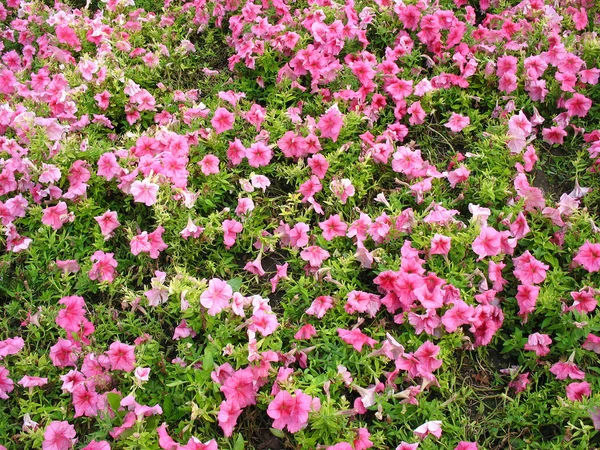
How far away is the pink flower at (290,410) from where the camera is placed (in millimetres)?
2475

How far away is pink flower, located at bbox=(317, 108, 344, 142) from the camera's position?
3.55 m

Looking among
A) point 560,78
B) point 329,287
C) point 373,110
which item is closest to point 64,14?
point 373,110

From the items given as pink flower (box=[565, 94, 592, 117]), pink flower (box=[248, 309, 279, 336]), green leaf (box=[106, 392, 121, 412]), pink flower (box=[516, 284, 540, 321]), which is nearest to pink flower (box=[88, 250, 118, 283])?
green leaf (box=[106, 392, 121, 412])

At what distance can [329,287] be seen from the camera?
3035 millimetres

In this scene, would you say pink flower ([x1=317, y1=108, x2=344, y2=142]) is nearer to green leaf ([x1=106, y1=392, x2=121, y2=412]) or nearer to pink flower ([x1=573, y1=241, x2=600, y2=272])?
pink flower ([x1=573, y1=241, x2=600, y2=272])

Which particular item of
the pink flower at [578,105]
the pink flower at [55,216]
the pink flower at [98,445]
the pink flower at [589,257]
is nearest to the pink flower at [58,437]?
the pink flower at [98,445]

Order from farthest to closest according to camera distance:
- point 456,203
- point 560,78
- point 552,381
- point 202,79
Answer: point 202,79 < point 560,78 < point 456,203 < point 552,381

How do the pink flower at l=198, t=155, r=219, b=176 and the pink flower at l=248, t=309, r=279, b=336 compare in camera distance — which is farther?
the pink flower at l=198, t=155, r=219, b=176

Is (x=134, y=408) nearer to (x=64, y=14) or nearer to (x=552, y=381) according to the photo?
(x=552, y=381)

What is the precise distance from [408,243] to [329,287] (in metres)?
0.46

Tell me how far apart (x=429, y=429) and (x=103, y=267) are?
1783mm

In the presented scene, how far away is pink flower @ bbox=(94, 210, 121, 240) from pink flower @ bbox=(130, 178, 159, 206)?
172 mm

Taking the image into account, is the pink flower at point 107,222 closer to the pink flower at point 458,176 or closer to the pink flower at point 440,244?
the pink flower at point 440,244

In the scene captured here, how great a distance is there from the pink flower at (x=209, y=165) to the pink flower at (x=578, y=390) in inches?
83.3
